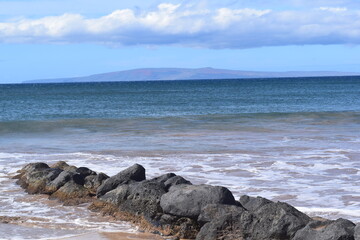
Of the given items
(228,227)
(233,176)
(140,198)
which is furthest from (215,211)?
(233,176)

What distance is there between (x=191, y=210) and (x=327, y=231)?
8.29ft

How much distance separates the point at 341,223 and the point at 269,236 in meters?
1.14

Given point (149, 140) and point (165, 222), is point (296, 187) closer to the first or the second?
point (165, 222)

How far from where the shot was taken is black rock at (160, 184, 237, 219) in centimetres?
1017

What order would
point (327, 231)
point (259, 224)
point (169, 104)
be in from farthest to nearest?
point (169, 104) → point (259, 224) → point (327, 231)

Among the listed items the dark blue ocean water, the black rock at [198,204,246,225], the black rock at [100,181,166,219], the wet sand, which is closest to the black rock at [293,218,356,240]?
the black rock at [198,204,246,225]

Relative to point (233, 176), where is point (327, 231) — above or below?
above

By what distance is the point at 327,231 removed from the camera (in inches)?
331

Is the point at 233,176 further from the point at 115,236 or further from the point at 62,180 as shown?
the point at 115,236

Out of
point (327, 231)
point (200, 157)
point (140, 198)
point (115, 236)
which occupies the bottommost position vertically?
point (200, 157)

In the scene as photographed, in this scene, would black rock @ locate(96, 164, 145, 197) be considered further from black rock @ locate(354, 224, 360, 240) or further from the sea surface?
black rock @ locate(354, 224, 360, 240)

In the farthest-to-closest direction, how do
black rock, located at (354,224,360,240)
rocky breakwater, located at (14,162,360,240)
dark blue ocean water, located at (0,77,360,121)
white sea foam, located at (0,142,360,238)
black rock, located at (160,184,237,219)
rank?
dark blue ocean water, located at (0,77,360,121) < white sea foam, located at (0,142,360,238) < black rock, located at (160,184,237,219) < rocky breakwater, located at (14,162,360,240) < black rock, located at (354,224,360,240)

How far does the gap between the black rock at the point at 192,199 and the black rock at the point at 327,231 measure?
6.18ft

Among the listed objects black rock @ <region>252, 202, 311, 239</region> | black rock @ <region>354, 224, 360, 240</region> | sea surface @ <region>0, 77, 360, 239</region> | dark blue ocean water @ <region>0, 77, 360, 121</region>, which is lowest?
dark blue ocean water @ <region>0, 77, 360, 121</region>
